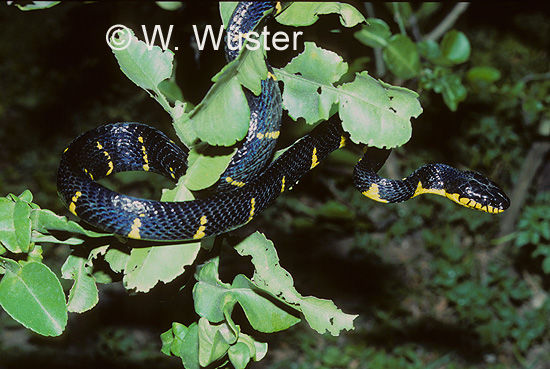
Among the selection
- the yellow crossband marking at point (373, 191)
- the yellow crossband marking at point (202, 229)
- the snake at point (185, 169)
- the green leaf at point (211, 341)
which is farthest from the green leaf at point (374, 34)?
the green leaf at point (211, 341)

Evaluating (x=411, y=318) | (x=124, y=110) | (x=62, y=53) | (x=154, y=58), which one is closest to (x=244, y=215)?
(x=154, y=58)

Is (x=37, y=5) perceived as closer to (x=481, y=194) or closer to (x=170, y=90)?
(x=170, y=90)

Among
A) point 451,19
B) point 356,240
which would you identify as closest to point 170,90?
point 451,19

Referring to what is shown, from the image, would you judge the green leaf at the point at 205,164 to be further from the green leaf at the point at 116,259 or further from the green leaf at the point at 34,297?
the green leaf at the point at 34,297

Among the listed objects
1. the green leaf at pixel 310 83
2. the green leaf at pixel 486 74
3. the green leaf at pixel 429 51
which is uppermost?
the green leaf at pixel 310 83

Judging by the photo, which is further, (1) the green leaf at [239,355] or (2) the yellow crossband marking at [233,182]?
(2) the yellow crossband marking at [233,182]

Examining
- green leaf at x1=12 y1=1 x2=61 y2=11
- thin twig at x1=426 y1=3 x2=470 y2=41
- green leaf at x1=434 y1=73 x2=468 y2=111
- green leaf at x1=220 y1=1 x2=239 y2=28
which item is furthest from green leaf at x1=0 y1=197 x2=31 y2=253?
thin twig at x1=426 y1=3 x2=470 y2=41
